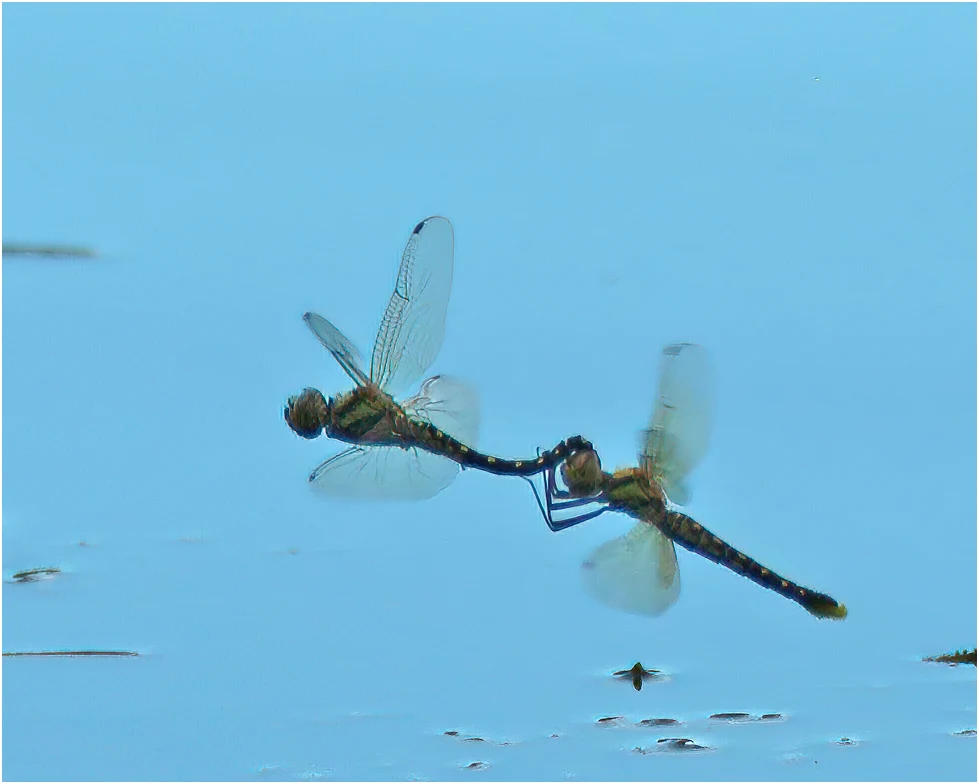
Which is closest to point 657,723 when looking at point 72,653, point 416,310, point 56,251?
point 416,310

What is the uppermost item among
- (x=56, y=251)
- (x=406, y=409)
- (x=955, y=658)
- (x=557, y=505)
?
(x=56, y=251)

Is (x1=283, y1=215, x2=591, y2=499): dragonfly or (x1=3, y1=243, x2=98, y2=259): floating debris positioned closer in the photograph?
(x1=283, y1=215, x2=591, y2=499): dragonfly

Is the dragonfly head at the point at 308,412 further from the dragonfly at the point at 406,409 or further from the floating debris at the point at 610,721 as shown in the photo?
the floating debris at the point at 610,721

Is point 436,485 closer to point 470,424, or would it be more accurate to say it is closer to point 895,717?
point 470,424

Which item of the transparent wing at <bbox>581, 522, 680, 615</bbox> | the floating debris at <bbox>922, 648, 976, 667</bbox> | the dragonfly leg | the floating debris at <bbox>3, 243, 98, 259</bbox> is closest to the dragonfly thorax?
the dragonfly leg

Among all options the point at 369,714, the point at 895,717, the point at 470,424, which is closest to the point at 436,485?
the point at 470,424

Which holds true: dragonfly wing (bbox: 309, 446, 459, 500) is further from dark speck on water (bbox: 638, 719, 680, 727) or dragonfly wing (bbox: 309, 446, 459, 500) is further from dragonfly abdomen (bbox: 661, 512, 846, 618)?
dark speck on water (bbox: 638, 719, 680, 727)

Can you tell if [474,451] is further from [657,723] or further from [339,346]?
[657,723]

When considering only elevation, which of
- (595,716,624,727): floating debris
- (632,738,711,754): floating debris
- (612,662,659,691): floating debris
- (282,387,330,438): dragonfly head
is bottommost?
(632,738,711,754): floating debris
